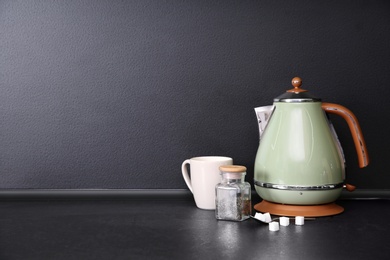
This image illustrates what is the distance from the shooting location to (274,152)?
116 cm

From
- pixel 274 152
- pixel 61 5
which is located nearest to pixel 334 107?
pixel 274 152

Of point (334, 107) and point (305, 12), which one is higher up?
point (305, 12)

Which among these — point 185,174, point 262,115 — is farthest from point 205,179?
point 262,115

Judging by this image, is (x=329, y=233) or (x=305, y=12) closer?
(x=329, y=233)

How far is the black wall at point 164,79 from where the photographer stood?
1362mm

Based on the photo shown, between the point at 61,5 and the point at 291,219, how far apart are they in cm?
77

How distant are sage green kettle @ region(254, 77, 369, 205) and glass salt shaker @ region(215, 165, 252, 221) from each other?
69 millimetres

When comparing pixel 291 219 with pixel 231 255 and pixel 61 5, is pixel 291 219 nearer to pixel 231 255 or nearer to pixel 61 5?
pixel 231 255

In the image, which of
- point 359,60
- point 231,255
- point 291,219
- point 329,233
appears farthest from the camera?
point 359,60

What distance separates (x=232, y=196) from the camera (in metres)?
1.11

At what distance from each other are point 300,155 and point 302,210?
A: 118mm

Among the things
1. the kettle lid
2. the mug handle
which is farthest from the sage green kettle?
the mug handle

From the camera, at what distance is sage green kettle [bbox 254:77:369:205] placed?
1137mm

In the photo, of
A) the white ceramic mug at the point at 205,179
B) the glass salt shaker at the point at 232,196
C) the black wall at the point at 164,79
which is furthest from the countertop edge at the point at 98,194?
the glass salt shaker at the point at 232,196
